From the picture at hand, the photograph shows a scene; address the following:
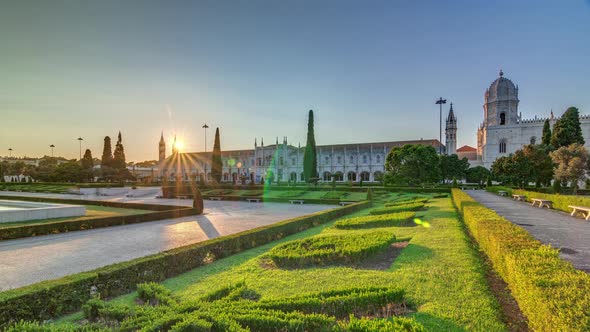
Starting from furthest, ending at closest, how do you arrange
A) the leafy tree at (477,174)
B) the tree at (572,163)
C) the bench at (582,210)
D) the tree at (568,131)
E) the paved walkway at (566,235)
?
the leafy tree at (477,174)
the tree at (568,131)
the tree at (572,163)
the bench at (582,210)
the paved walkway at (566,235)

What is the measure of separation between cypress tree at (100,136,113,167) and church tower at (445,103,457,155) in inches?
3017

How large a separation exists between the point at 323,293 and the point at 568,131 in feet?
174

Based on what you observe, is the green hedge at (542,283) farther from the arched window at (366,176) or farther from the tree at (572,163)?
the arched window at (366,176)

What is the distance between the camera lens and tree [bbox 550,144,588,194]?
90.2ft

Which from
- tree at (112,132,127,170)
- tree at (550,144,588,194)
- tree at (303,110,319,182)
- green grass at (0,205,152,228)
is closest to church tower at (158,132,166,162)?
tree at (112,132,127,170)

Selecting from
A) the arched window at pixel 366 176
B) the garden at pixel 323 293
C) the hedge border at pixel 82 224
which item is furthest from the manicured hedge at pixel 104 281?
the arched window at pixel 366 176

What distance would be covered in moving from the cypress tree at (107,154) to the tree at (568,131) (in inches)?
3475

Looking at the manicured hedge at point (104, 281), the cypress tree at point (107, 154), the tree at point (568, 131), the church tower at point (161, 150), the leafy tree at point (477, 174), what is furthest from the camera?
the church tower at point (161, 150)

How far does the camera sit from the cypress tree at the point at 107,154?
3004 inches

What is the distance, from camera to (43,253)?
32.4 feet

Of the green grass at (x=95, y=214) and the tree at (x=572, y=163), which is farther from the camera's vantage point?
the tree at (x=572, y=163)

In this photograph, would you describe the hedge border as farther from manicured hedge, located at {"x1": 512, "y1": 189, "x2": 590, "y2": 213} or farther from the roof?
the roof

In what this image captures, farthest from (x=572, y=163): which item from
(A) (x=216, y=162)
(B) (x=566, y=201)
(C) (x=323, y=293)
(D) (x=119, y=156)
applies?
(D) (x=119, y=156)

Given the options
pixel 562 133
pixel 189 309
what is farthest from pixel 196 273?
pixel 562 133
